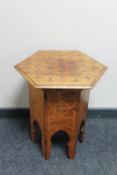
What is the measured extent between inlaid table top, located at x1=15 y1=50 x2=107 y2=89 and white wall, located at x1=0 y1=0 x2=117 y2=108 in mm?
120

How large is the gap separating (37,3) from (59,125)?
763 mm

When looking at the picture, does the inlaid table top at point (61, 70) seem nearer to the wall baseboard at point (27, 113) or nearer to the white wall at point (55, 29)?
the white wall at point (55, 29)

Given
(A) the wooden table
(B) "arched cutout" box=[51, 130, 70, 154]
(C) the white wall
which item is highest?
(C) the white wall

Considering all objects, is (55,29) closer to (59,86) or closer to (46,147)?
(59,86)

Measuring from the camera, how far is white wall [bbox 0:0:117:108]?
1.43 metres

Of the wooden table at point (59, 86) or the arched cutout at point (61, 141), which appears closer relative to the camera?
the wooden table at point (59, 86)

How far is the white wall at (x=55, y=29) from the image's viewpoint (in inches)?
56.2

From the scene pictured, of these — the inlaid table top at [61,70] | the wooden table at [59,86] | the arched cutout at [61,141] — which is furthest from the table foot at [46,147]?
the inlaid table top at [61,70]

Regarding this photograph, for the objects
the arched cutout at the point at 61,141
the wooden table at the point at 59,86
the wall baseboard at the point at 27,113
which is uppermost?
the wooden table at the point at 59,86

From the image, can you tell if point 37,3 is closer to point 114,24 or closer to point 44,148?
point 114,24

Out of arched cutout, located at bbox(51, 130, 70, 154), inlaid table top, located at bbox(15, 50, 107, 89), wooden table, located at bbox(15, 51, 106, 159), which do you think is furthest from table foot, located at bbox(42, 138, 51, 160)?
inlaid table top, located at bbox(15, 50, 107, 89)

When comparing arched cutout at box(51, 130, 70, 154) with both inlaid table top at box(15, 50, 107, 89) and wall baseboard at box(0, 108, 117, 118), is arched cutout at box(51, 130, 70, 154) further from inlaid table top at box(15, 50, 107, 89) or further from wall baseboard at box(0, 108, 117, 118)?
inlaid table top at box(15, 50, 107, 89)

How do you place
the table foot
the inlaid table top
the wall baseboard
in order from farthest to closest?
1. the wall baseboard
2. the table foot
3. the inlaid table top

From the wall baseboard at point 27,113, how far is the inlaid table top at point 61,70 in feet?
1.85
